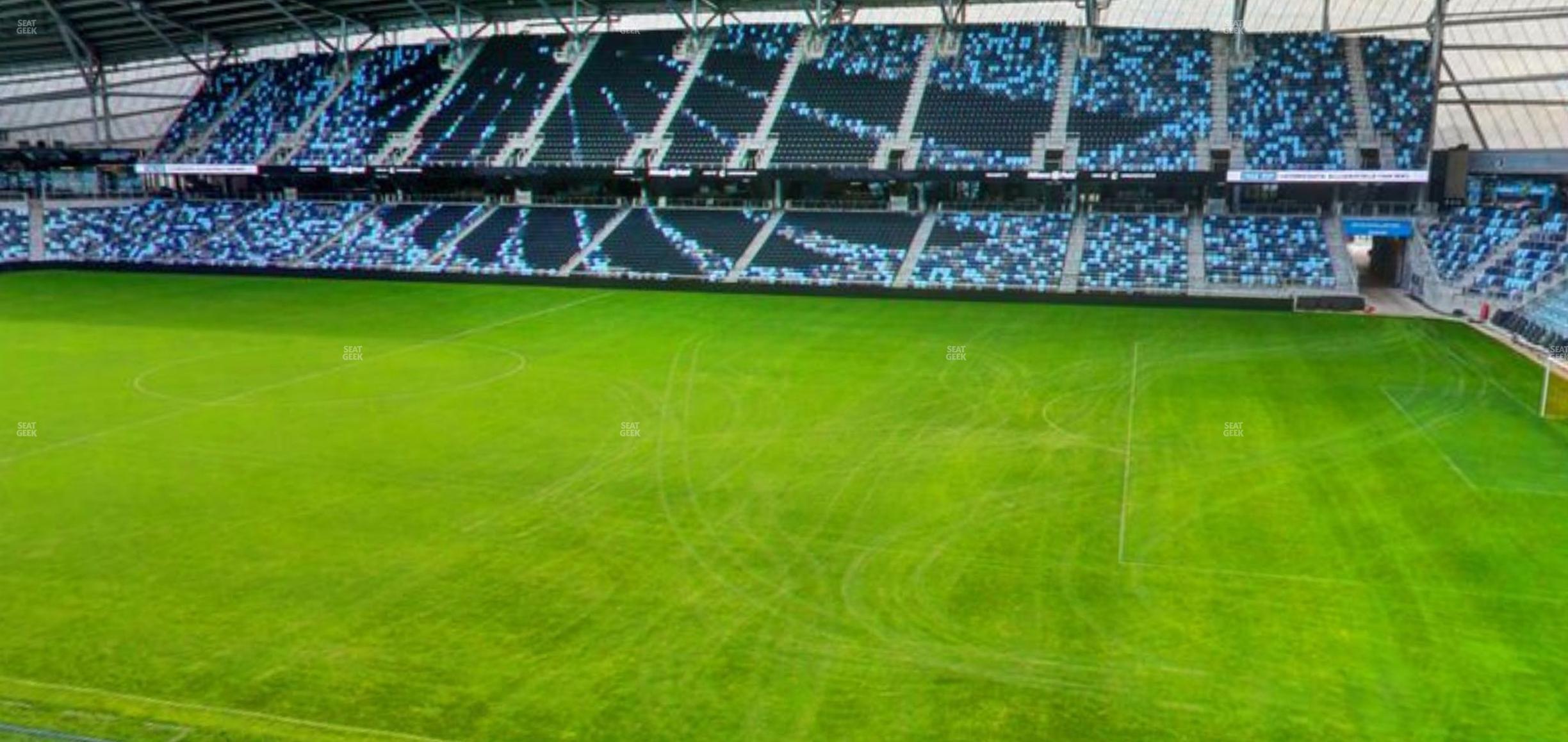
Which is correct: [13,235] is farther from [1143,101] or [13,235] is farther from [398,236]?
[1143,101]

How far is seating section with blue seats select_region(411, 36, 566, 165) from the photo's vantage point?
6331 centimetres

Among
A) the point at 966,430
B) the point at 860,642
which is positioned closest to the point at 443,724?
the point at 860,642

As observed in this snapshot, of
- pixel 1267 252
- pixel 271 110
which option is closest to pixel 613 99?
pixel 271 110

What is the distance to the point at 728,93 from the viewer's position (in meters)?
62.7

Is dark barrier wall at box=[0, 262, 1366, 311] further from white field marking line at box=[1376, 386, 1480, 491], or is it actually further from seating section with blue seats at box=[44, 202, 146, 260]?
white field marking line at box=[1376, 386, 1480, 491]

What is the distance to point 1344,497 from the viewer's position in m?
20.1

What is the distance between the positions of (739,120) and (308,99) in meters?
29.4

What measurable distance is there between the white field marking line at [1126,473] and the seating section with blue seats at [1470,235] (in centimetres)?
2112

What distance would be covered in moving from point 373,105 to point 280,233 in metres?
10.0

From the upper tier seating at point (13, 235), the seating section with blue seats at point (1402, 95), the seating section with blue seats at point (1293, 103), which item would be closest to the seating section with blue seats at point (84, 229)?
the upper tier seating at point (13, 235)

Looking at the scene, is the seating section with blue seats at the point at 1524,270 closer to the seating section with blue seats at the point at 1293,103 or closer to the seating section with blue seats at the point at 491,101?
the seating section with blue seats at the point at 1293,103

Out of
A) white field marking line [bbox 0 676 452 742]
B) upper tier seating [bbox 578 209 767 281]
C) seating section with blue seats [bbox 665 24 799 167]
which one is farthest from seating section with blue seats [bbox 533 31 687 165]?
white field marking line [bbox 0 676 452 742]

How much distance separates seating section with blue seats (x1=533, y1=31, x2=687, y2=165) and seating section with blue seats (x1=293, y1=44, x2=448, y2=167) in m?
9.97

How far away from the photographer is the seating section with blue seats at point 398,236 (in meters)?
59.2
